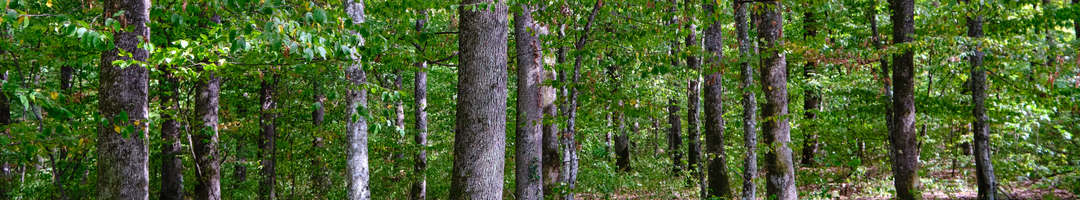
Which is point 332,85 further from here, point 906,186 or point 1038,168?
point 1038,168

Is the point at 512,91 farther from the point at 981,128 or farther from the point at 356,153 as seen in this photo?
the point at 981,128

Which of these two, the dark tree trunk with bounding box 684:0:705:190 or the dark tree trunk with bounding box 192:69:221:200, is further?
the dark tree trunk with bounding box 684:0:705:190

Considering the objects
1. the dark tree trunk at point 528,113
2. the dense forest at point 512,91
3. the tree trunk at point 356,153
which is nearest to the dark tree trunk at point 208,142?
the dense forest at point 512,91

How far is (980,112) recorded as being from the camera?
28.4 feet

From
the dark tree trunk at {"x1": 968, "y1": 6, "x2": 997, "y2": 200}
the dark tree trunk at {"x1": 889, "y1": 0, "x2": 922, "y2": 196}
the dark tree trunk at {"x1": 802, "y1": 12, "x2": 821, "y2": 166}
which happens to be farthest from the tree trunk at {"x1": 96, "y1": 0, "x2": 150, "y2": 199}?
the dark tree trunk at {"x1": 802, "y1": 12, "x2": 821, "y2": 166}

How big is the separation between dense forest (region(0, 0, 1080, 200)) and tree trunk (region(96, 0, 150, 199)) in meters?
0.02

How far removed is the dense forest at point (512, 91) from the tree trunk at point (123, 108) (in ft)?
0.06

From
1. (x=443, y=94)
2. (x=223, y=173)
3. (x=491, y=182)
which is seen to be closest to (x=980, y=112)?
(x=491, y=182)

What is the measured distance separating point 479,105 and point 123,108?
3.49 meters

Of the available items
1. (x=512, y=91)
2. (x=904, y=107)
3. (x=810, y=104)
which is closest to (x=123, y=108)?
(x=904, y=107)

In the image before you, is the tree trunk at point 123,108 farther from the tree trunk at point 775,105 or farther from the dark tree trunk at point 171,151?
the tree trunk at point 775,105

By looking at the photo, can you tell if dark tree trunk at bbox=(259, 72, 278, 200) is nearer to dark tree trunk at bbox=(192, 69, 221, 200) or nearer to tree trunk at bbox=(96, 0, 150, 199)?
dark tree trunk at bbox=(192, 69, 221, 200)

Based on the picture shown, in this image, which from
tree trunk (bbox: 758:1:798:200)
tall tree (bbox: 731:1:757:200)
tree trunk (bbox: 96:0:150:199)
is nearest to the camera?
tree trunk (bbox: 96:0:150:199)

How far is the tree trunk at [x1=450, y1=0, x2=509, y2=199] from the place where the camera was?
179 inches
